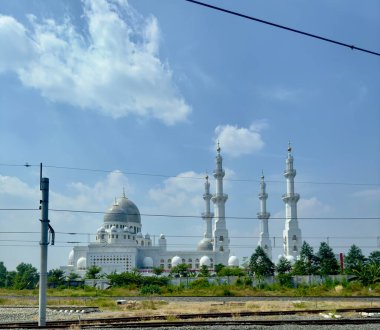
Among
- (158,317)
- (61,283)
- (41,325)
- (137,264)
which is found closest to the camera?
(41,325)

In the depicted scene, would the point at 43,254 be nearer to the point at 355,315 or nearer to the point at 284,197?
the point at 355,315

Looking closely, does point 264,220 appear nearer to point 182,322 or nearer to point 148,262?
point 148,262

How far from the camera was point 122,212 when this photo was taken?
109 metres

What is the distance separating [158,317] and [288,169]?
7915cm

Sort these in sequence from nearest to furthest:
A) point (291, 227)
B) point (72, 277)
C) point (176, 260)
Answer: point (72, 277) < point (291, 227) < point (176, 260)

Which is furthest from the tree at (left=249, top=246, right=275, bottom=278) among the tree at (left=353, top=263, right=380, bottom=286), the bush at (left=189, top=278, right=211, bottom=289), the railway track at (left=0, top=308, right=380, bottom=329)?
the railway track at (left=0, top=308, right=380, bottom=329)

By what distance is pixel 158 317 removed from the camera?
59.5 ft

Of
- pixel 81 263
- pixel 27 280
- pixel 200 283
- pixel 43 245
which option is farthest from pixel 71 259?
pixel 43 245

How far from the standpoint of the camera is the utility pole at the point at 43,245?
1563 cm

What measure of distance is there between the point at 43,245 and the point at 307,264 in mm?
49659

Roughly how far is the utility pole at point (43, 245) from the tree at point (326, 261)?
1780 inches

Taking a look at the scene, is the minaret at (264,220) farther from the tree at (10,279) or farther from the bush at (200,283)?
the bush at (200,283)

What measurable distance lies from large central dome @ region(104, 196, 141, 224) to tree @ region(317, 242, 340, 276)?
54375mm

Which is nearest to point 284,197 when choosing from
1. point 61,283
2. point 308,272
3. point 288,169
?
point 288,169
